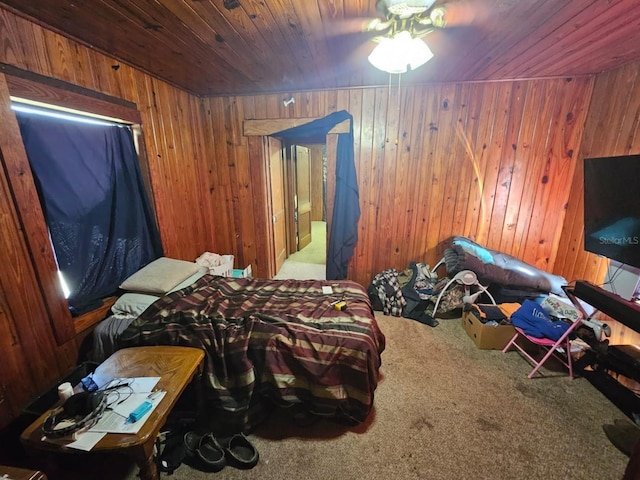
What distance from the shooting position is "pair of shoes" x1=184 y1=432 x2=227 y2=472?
1379 mm

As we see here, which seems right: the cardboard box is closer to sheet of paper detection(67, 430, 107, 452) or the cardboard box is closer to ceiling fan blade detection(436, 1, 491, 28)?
ceiling fan blade detection(436, 1, 491, 28)

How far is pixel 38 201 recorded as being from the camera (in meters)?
1.49

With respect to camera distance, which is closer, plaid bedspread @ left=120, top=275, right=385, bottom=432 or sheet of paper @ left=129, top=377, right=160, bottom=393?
sheet of paper @ left=129, top=377, right=160, bottom=393

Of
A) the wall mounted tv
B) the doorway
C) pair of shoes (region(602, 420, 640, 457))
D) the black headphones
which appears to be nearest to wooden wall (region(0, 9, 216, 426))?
the black headphones

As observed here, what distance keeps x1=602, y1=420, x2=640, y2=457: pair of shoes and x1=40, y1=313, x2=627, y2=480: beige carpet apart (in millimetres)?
37

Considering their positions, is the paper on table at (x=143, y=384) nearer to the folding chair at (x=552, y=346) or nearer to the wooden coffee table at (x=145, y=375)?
the wooden coffee table at (x=145, y=375)

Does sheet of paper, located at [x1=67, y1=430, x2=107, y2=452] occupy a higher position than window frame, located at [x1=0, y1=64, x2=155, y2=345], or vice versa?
window frame, located at [x1=0, y1=64, x2=155, y2=345]

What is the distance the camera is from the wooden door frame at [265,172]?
299cm

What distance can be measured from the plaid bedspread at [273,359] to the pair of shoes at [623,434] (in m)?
1.39

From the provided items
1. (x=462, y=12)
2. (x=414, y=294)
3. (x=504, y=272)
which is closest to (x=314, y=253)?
(x=414, y=294)

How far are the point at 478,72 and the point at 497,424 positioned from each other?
2782mm

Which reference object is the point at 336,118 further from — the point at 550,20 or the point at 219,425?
the point at 219,425

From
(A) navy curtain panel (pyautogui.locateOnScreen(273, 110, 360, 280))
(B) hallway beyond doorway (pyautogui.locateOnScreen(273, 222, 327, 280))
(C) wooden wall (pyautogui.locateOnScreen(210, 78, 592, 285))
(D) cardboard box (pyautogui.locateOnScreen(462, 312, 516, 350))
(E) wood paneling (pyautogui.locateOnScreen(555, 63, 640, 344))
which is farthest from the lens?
(B) hallway beyond doorway (pyautogui.locateOnScreen(273, 222, 327, 280))

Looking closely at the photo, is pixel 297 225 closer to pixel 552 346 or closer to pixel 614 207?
pixel 552 346
